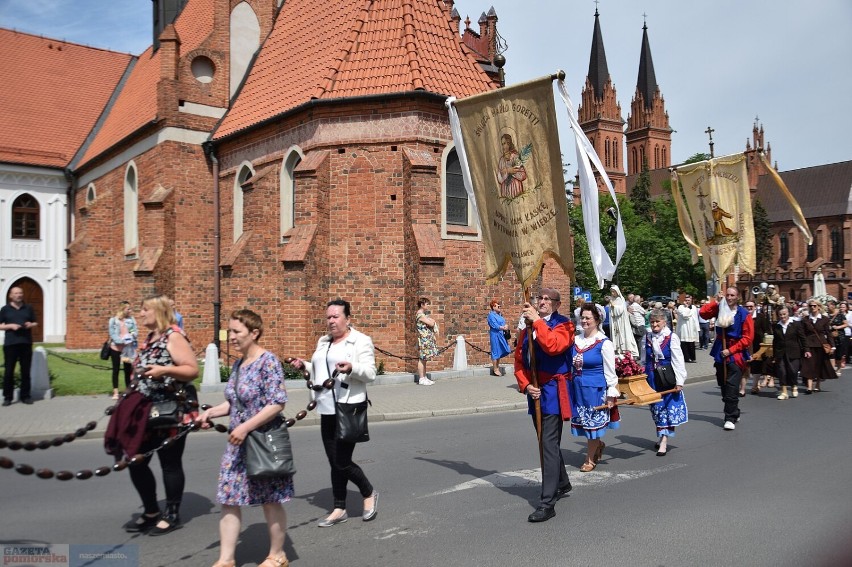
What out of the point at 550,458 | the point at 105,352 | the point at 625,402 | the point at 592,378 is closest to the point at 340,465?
the point at 550,458

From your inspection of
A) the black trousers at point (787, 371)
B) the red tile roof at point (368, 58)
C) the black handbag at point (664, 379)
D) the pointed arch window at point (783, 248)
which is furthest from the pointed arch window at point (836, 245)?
the black handbag at point (664, 379)

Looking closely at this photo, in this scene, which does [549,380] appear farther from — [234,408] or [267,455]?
[234,408]

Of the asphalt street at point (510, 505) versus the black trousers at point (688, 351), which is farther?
the black trousers at point (688, 351)

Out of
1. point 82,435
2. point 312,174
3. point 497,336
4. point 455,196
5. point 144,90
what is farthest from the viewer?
point 144,90

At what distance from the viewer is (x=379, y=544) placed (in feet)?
17.2

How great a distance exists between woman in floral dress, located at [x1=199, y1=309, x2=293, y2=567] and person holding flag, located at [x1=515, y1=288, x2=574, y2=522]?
7.10 feet

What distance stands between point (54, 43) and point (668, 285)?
4969cm

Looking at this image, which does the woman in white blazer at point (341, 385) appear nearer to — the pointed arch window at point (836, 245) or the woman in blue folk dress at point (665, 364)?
the woman in blue folk dress at point (665, 364)

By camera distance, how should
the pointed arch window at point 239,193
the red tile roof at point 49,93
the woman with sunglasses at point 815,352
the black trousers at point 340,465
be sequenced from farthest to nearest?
the red tile roof at point 49,93 → the pointed arch window at point 239,193 → the woman with sunglasses at point 815,352 → the black trousers at point 340,465

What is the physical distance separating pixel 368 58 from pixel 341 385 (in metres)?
14.0

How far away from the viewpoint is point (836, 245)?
7575cm

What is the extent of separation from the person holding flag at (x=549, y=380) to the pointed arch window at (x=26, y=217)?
102 ft

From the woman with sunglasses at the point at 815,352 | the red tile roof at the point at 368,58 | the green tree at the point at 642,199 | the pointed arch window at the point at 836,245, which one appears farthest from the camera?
the pointed arch window at the point at 836,245

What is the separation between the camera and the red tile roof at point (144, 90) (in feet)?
79.5
